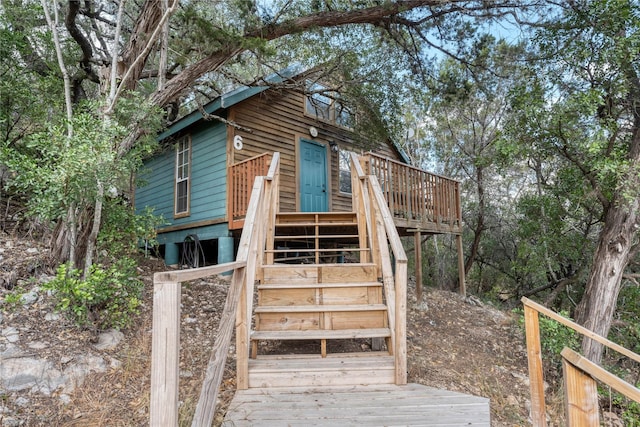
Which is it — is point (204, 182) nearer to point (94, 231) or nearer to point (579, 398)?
point (94, 231)

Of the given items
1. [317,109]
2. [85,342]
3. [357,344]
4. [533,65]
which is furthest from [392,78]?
[85,342]

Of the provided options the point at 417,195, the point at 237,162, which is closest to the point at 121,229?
the point at 237,162

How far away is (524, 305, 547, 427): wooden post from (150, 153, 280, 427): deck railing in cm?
192

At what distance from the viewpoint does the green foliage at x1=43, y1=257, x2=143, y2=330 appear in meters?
3.23

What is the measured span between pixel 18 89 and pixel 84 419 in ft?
15.7

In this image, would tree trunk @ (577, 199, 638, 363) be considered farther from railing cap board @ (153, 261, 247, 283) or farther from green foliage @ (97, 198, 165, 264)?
green foliage @ (97, 198, 165, 264)

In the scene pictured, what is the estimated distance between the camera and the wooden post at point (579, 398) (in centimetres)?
118

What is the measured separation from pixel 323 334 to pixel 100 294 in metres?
2.14

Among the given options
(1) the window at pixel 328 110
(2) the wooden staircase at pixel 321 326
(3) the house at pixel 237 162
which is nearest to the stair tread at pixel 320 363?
(2) the wooden staircase at pixel 321 326

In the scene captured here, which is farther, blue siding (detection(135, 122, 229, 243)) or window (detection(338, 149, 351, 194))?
window (detection(338, 149, 351, 194))

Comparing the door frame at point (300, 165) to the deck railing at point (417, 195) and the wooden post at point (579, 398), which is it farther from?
the wooden post at point (579, 398)

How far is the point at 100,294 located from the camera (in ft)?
11.3

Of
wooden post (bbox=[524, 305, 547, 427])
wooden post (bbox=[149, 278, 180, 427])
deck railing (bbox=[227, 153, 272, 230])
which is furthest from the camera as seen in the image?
deck railing (bbox=[227, 153, 272, 230])

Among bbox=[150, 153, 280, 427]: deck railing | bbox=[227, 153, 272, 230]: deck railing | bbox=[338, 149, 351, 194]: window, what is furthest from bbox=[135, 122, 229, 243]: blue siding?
bbox=[150, 153, 280, 427]: deck railing
